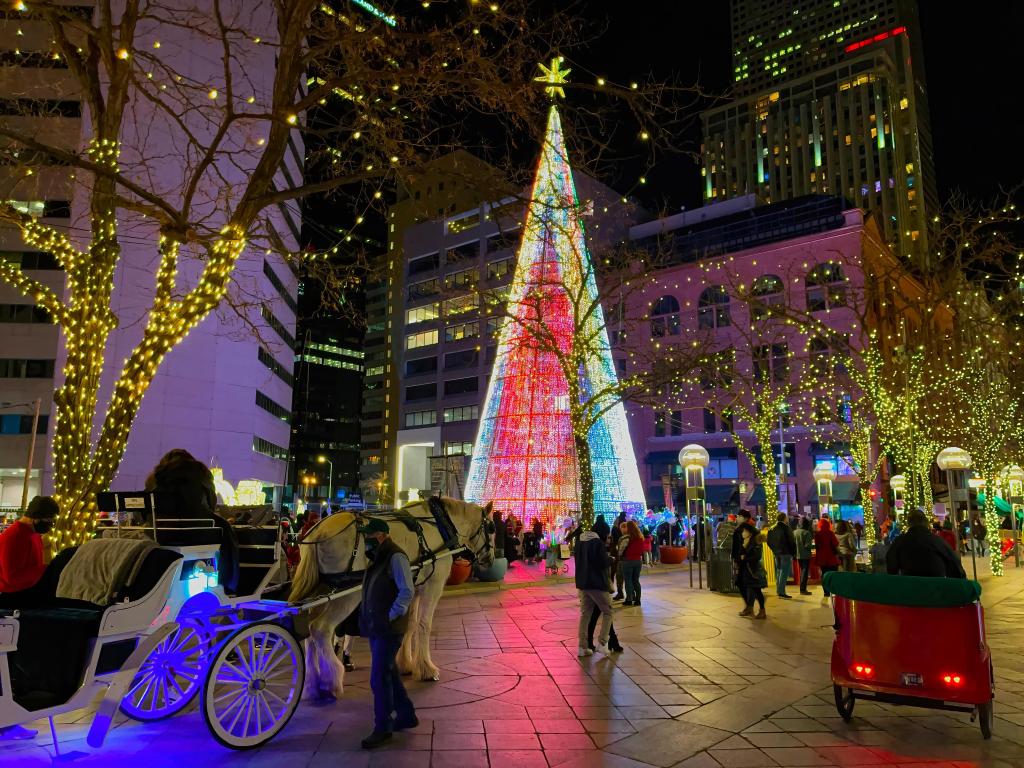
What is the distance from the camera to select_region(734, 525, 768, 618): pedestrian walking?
12631 millimetres

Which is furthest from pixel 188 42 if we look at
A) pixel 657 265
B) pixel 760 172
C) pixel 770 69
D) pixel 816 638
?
pixel 770 69

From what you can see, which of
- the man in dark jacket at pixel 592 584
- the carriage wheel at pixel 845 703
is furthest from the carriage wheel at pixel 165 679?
the carriage wheel at pixel 845 703

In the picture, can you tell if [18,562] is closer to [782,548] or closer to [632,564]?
[632,564]

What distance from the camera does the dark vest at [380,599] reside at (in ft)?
18.9

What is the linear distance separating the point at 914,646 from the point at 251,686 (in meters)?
5.39

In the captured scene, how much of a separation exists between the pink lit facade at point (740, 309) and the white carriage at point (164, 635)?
4205 centimetres

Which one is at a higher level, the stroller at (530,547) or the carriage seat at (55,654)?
the carriage seat at (55,654)

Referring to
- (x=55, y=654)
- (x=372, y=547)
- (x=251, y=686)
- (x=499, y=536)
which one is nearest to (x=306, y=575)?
(x=372, y=547)

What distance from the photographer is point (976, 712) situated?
6.42m

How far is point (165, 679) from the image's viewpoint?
619cm

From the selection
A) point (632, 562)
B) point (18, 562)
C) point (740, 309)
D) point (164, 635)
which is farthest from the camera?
point (740, 309)

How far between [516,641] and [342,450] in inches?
5179

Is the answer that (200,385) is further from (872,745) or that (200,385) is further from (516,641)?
(872,745)

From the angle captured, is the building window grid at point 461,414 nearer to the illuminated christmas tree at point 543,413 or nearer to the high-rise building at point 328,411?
the illuminated christmas tree at point 543,413
